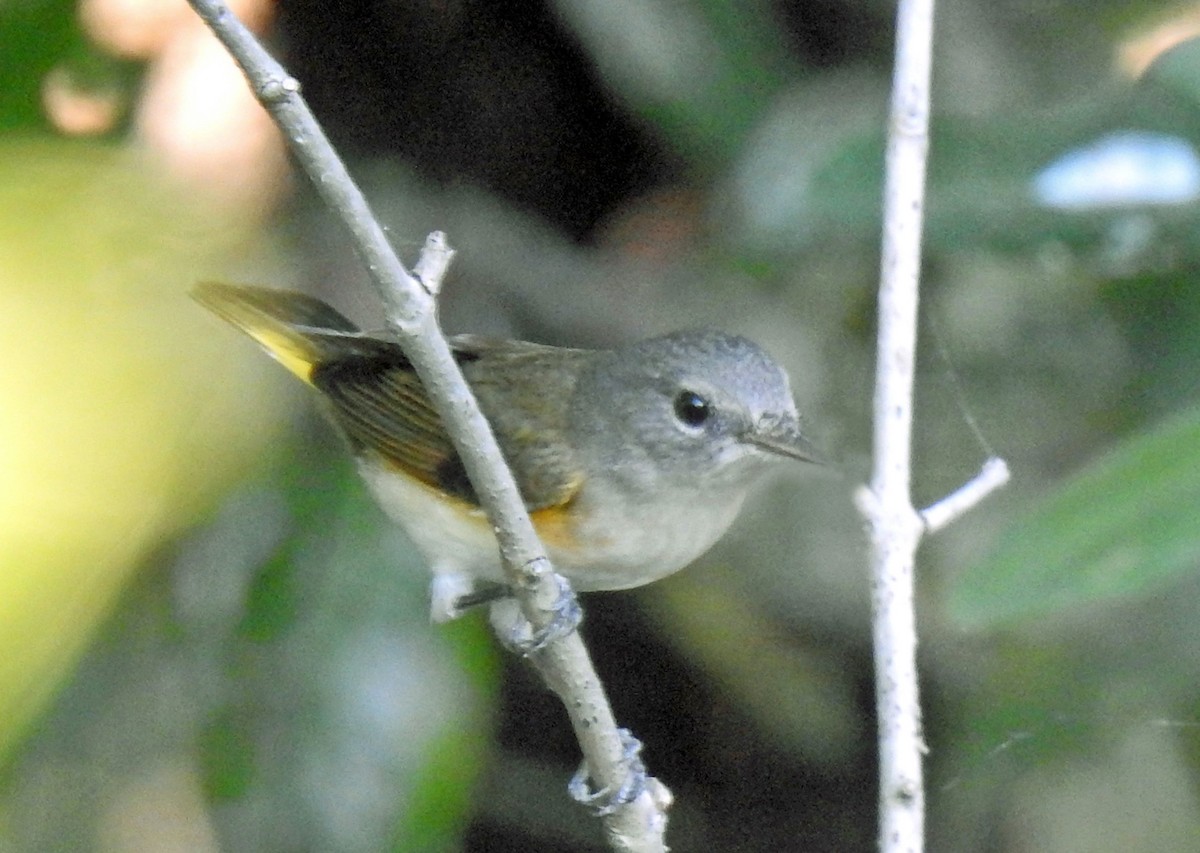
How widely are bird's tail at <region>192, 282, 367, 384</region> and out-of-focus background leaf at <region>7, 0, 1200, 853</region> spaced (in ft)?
0.24

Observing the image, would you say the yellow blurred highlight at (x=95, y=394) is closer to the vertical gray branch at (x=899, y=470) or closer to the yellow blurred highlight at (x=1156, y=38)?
the vertical gray branch at (x=899, y=470)

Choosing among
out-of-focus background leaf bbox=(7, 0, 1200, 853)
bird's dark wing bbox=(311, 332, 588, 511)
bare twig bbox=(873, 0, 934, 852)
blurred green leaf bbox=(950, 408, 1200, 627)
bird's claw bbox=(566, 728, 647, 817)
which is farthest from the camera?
bird's dark wing bbox=(311, 332, 588, 511)

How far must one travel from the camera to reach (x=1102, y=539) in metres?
1.73

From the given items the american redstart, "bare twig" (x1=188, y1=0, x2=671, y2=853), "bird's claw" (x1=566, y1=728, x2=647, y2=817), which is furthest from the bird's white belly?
"bare twig" (x1=188, y1=0, x2=671, y2=853)

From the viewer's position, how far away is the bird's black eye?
2.25 meters

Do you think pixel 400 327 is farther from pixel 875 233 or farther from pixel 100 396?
pixel 875 233

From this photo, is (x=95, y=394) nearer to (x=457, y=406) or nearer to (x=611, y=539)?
(x=611, y=539)

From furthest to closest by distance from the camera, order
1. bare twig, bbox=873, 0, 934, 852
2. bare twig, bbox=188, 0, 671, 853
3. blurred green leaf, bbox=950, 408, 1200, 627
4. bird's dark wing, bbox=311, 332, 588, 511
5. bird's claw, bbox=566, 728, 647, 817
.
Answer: bird's dark wing, bbox=311, 332, 588, 511 < bird's claw, bbox=566, 728, 647, 817 < blurred green leaf, bbox=950, 408, 1200, 627 < bare twig, bbox=873, 0, 934, 852 < bare twig, bbox=188, 0, 671, 853

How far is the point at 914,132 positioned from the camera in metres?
1.84

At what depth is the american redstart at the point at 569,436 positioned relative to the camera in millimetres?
2225

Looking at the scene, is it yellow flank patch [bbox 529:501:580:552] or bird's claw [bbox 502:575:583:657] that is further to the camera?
yellow flank patch [bbox 529:501:580:552]

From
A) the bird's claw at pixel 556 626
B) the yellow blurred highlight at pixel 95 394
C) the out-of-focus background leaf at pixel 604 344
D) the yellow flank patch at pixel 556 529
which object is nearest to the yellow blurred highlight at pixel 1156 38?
the out-of-focus background leaf at pixel 604 344

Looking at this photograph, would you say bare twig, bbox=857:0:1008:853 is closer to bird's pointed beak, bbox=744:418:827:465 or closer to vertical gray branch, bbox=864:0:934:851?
vertical gray branch, bbox=864:0:934:851

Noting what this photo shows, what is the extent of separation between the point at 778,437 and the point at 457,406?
0.85 meters
